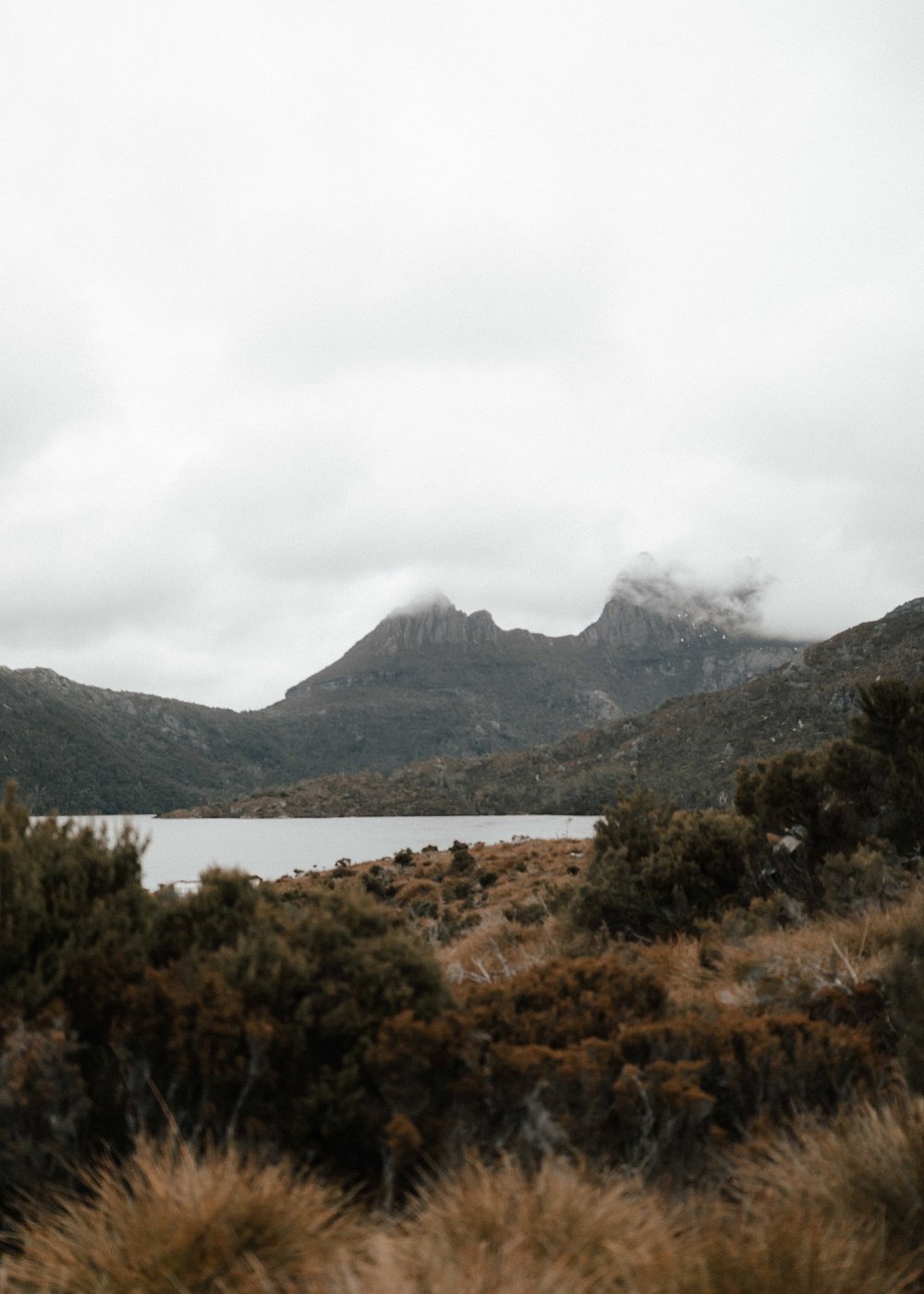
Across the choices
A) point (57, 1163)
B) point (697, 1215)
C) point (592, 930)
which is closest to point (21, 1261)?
point (57, 1163)

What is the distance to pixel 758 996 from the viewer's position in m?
6.39

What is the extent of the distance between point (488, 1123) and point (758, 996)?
9.53 ft

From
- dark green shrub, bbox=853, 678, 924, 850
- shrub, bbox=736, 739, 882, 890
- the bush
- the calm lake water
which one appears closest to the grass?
the bush

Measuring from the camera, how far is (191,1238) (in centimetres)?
332

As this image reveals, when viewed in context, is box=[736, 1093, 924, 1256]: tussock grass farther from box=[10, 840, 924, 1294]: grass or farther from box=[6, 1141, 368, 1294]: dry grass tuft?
box=[6, 1141, 368, 1294]: dry grass tuft

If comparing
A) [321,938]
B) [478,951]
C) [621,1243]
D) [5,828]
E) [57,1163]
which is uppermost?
[5,828]

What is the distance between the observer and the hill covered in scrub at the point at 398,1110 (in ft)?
10.8

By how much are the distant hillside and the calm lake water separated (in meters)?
11.7

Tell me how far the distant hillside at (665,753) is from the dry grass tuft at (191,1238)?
8003 cm

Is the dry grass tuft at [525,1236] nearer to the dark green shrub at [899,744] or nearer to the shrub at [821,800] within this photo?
the shrub at [821,800]

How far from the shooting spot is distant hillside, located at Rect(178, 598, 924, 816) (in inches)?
3794

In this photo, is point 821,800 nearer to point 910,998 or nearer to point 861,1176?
point 910,998

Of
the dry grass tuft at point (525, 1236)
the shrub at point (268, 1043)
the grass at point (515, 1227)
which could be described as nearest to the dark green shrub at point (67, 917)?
the shrub at point (268, 1043)

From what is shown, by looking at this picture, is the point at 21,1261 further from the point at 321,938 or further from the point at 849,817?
the point at 849,817
